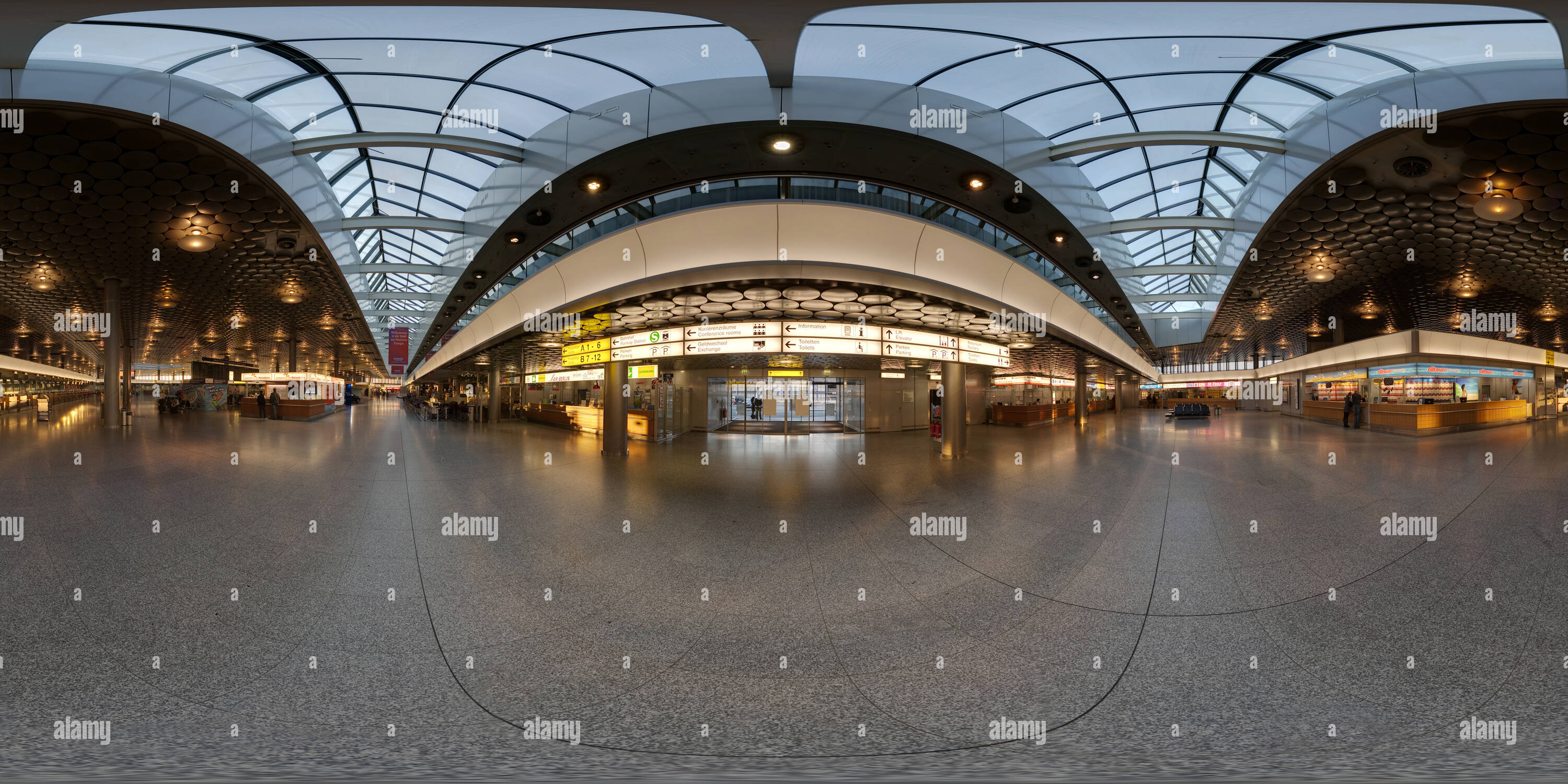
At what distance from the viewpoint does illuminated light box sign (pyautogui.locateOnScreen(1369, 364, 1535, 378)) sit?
891 inches

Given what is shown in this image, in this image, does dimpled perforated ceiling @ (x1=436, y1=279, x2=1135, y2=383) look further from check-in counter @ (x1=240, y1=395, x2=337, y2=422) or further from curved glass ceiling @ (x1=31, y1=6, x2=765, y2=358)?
check-in counter @ (x1=240, y1=395, x2=337, y2=422)

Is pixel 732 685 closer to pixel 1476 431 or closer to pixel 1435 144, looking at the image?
pixel 1435 144

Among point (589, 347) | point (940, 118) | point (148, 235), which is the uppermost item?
point (148, 235)

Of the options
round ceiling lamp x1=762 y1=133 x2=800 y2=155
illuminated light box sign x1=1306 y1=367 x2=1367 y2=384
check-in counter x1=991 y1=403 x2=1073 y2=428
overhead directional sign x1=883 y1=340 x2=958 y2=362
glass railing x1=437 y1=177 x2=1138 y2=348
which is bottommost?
check-in counter x1=991 y1=403 x2=1073 y2=428

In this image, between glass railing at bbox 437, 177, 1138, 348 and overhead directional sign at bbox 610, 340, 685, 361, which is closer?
glass railing at bbox 437, 177, 1138, 348

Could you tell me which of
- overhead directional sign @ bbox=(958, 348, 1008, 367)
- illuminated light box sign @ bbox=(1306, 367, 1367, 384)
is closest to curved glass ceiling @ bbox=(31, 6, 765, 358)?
overhead directional sign @ bbox=(958, 348, 1008, 367)

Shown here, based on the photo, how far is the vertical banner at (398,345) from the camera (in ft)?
92.1

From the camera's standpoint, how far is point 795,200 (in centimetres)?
802

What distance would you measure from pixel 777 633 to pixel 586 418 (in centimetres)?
2253

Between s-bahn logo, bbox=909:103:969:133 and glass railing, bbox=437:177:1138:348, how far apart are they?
145 centimetres

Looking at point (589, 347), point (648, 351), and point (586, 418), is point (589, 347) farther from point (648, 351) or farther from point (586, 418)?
point (586, 418)

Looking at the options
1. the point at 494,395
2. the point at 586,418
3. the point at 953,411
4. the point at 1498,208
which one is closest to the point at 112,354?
the point at 494,395

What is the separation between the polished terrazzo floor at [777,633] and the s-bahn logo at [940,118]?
4666mm

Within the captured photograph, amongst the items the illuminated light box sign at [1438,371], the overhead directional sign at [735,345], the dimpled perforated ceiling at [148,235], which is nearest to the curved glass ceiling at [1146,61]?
the overhead directional sign at [735,345]
